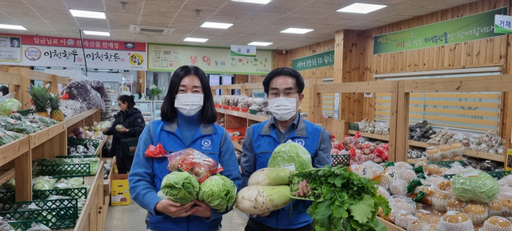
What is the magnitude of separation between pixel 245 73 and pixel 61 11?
252 inches

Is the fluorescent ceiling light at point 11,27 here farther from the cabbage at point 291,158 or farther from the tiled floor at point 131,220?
the cabbage at point 291,158

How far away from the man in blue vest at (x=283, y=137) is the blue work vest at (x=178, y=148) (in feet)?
0.81

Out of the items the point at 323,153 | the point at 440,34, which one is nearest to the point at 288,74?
the point at 323,153

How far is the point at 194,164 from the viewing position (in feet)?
5.16

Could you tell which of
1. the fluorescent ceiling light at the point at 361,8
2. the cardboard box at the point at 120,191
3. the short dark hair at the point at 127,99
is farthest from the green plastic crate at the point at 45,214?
the fluorescent ceiling light at the point at 361,8

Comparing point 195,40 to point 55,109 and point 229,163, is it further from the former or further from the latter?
point 229,163

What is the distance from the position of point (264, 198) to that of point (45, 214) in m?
1.31

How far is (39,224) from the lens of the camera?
6.16 feet

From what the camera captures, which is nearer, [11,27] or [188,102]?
[188,102]

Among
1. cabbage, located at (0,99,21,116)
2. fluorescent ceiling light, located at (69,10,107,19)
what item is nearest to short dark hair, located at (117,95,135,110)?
fluorescent ceiling light, located at (69,10,107,19)

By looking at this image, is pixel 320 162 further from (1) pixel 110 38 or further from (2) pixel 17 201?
(1) pixel 110 38

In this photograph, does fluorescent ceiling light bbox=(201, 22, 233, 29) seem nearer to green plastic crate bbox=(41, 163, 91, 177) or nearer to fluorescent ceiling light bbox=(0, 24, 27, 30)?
fluorescent ceiling light bbox=(0, 24, 27, 30)

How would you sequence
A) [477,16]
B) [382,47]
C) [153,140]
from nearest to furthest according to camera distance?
[153,140] < [477,16] < [382,47]

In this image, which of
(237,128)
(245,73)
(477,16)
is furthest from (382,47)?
(245,73)
